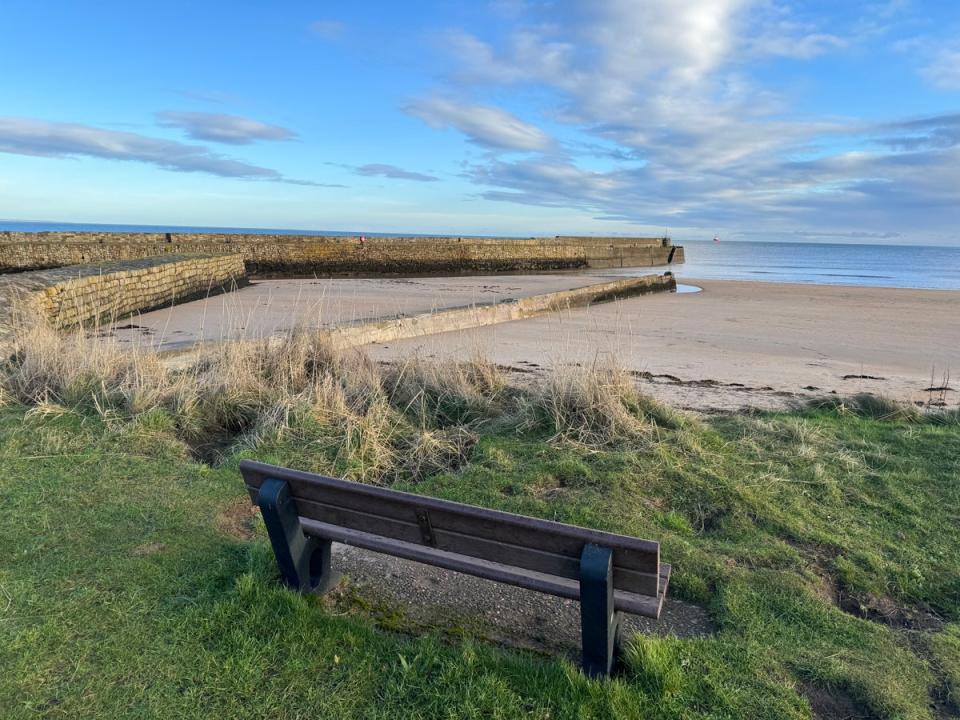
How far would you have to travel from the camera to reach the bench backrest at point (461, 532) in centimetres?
230

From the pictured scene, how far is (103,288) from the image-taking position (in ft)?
38.3

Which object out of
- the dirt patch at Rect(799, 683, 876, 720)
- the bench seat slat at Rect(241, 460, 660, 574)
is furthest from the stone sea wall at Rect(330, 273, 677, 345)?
the dirt patch at Rect(799, 683, 876, 720)

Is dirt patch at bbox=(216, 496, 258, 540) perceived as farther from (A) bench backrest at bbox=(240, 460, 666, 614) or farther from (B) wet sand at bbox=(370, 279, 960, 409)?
(B) wet sand at bbox=(370, 279, 960, 409)

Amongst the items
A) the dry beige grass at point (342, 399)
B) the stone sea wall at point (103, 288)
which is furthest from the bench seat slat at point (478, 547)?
the stone sea wall at point (103, 288)

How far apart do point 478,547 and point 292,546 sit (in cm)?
99

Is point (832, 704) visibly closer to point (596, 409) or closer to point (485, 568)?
point (485, 568)

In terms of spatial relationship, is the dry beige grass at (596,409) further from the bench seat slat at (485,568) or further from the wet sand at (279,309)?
the wet sand at (279,309)

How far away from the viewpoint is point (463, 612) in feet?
10.2

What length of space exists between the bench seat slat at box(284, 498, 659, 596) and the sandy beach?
14.3ft

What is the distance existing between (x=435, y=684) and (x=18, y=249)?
2020cm

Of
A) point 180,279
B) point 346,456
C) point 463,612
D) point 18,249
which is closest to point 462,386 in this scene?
point 346,456

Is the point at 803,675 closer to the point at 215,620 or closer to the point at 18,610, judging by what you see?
the point at 215,620

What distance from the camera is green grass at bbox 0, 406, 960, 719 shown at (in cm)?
246

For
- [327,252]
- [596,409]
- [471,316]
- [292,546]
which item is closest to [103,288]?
[471,316]
